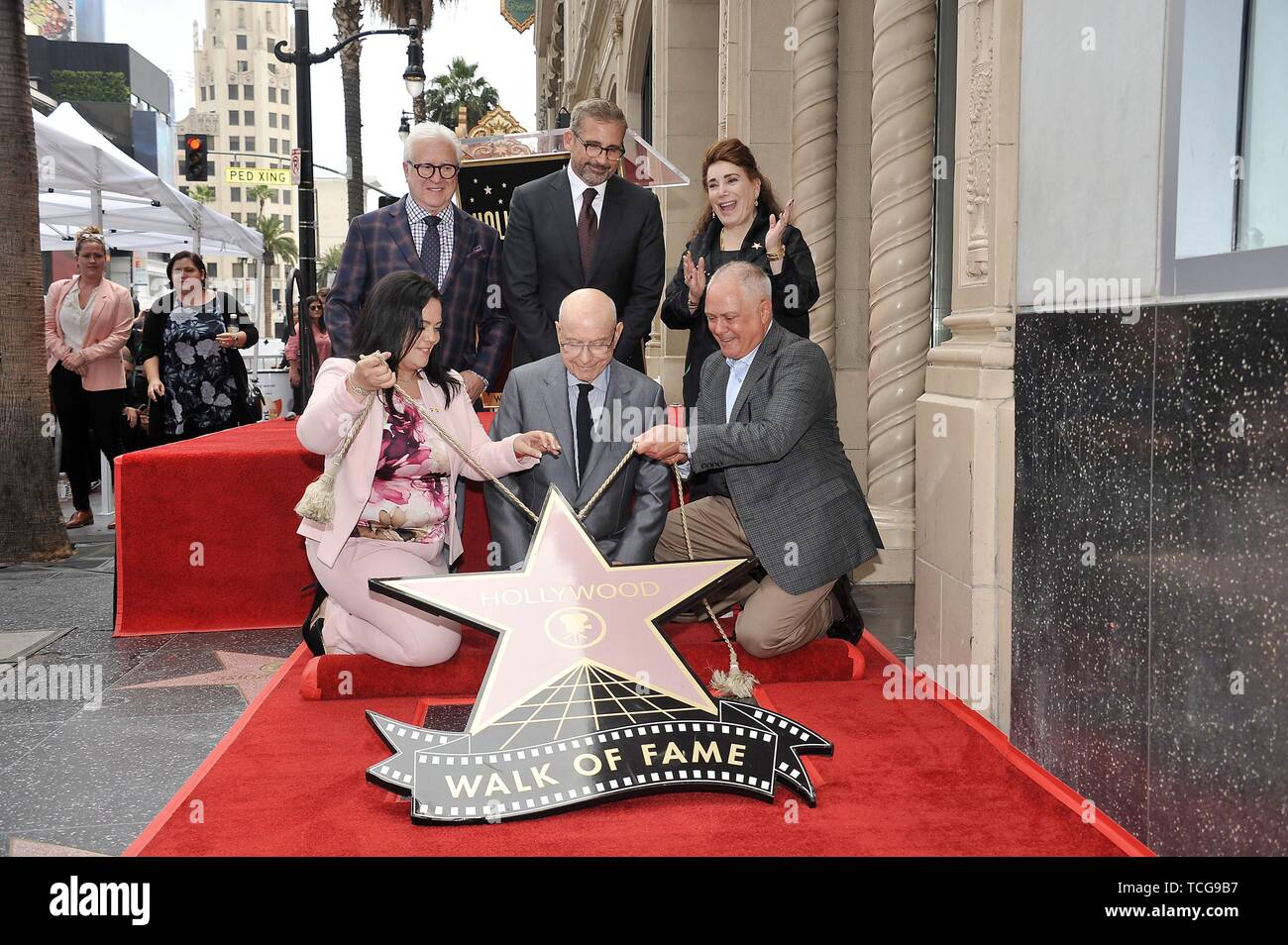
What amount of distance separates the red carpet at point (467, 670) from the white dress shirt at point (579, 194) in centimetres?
214

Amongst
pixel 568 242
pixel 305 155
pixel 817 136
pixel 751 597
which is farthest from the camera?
pixel 305 155

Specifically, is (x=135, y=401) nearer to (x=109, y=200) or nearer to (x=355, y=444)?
(x=109, y=200)

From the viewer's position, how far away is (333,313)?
5355 millimetres

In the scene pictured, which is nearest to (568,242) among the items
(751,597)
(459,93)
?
(751,597)

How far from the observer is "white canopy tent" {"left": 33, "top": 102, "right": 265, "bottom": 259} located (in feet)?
36.2

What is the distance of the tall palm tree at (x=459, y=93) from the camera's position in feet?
175

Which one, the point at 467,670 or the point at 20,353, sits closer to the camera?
the point at 467,670

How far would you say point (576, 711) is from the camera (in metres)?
3.73

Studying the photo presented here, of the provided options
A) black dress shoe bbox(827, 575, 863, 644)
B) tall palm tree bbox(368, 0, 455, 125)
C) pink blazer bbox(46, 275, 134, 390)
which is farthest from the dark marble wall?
tall palm tree bbox(368, 0, 455, 125)

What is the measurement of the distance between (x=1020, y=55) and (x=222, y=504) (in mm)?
4635

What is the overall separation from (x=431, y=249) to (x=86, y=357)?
16.7 feet

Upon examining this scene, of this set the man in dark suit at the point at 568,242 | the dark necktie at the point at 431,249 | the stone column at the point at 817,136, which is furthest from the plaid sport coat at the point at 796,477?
the stone column at the point at 817,136

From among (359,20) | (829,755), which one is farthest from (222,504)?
(359,20)
